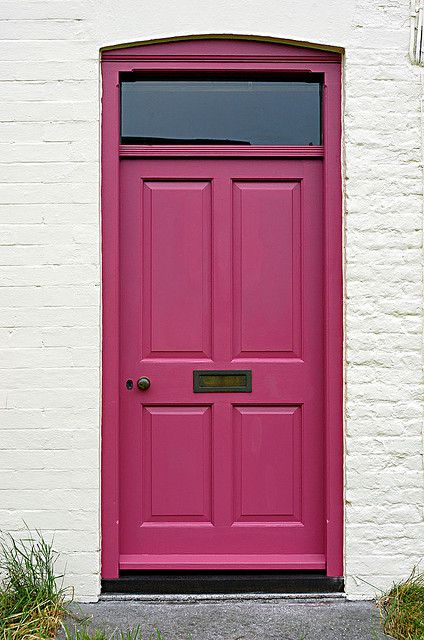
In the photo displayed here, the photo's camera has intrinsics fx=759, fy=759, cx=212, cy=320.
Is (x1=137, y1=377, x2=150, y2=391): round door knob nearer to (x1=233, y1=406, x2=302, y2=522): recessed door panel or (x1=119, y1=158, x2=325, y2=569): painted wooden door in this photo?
(x1=119, y1=158, x2=325, y2=569): painted wooden door

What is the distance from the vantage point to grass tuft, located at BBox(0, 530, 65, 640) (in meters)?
3.73

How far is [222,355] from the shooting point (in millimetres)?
4387

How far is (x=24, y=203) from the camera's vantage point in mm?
4234

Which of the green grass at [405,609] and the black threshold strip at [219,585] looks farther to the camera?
the black threshold strip at [219,585]

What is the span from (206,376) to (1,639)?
172 cm

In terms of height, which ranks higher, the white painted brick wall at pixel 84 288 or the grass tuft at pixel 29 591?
the white painted brick wall at pixel 84 288

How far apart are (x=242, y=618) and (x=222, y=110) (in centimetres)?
283

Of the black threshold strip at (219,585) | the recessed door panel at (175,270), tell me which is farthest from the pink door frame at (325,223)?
the recessed door panel at (175,270)

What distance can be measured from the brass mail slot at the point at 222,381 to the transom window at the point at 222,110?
1.34m

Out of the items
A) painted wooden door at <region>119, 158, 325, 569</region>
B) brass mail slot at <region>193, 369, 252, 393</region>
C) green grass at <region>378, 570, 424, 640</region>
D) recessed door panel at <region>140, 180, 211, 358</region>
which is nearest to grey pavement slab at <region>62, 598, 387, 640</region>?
green grass at <region>378, 570, 424, 640</region>

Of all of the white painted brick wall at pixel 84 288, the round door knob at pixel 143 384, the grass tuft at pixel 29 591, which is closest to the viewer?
the grass tuft at pixel 29 591

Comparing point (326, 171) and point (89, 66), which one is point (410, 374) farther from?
point (89, 66)

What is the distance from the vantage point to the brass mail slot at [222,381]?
14.3 ft

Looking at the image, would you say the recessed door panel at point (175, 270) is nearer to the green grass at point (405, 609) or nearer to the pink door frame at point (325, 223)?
the pink door frame at point (325, 223)
